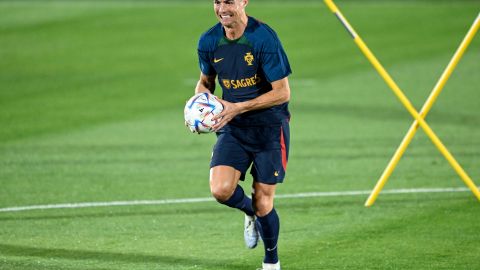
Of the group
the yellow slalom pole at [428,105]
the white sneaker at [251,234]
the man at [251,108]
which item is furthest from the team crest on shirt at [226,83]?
the yellow slalom pole at [428,105]

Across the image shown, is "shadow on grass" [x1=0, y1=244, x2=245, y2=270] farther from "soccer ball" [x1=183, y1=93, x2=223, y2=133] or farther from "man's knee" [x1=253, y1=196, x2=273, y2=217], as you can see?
"soccer ball" [x1=183, y1=93, x2=223, y2=133]

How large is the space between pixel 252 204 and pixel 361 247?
1395mm

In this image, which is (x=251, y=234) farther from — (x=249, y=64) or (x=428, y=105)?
(x=428, y=105)

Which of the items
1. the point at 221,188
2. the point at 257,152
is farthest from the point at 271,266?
the point at 257,152

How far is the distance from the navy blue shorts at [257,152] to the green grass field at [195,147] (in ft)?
3.10

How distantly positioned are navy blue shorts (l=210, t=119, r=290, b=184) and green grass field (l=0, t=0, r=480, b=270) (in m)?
0.95

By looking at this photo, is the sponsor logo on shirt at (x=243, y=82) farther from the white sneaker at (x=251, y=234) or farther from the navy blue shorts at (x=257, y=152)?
the white sneaker at (x=251, y=234)

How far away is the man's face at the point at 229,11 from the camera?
9.34 metres

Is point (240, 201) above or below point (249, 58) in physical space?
below

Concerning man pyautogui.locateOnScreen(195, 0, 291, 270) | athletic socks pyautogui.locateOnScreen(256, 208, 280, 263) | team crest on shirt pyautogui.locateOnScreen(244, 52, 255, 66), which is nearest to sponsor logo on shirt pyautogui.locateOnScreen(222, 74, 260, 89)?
man pyautogui.locateOnScreen(195, 0, 291, 270)

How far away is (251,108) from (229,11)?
2.90 ft

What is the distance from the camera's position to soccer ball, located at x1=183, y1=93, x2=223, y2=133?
912 centimetres

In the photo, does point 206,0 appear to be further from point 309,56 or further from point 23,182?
point 23,182

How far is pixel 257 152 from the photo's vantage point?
9633 millimetres
